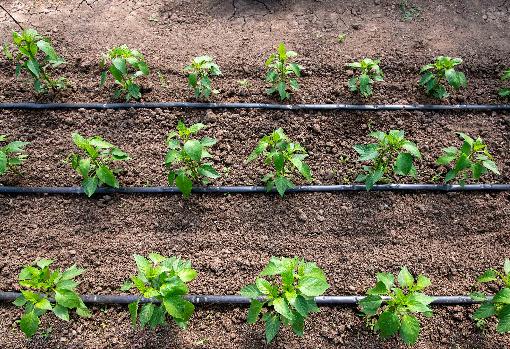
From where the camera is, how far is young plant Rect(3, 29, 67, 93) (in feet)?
12.3

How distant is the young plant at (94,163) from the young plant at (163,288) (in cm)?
91

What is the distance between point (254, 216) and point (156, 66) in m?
1.96

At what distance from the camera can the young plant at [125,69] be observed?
12.3ft

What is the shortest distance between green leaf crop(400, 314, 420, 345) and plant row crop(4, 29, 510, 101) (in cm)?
211

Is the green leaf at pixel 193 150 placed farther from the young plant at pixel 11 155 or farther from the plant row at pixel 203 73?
Answer: the young plant at pixel 11 155

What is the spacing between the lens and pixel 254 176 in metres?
3.62

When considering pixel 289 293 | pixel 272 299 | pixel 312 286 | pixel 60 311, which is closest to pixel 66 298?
pixel 60 311

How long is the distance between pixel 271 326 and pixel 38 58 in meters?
3.59

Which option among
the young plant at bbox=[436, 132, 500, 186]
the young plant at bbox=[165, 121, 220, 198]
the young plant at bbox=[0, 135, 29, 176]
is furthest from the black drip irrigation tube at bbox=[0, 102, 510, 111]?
the young plant at bbox=[436, 132, 500, 186]

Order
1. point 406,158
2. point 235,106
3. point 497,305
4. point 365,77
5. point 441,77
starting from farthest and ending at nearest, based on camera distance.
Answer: point 441,77 < point 235,106 < point 365,77 < point 406,158 < point 497,305

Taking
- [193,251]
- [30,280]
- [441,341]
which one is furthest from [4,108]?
[441,341]

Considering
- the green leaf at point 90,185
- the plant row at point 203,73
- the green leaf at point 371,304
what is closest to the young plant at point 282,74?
the plant row at point 203,73

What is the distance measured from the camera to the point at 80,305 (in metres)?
2.79

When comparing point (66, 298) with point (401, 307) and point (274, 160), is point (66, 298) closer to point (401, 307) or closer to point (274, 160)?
point (274, 160)
